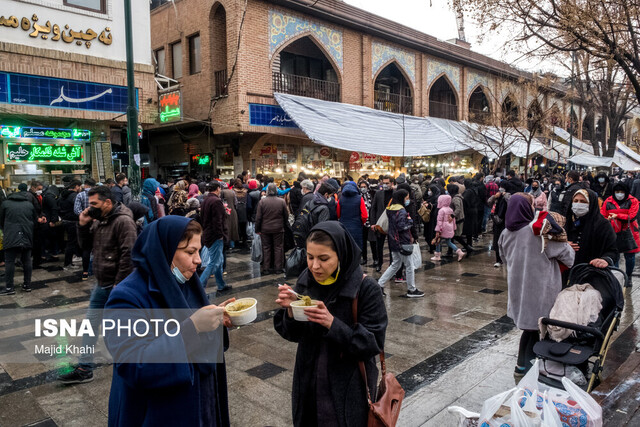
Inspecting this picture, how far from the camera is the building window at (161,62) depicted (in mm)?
18531

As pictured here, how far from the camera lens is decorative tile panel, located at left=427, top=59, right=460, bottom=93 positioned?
73.3ft

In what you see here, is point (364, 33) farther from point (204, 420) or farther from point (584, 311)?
point (204, 420)

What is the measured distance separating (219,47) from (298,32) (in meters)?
2.87

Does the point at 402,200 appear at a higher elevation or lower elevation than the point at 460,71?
lower

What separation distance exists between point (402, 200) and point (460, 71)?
19.4 meters

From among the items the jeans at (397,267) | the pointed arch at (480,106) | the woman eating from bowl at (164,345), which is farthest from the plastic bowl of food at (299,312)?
the pointed arch at (480,106)

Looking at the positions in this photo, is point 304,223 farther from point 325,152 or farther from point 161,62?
point 161,62

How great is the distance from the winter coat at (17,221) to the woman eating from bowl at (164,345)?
688 cm

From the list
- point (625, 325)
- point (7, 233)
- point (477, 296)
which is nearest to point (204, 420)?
point (625, 325)

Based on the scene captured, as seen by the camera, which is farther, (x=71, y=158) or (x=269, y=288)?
(x=71, y=158)

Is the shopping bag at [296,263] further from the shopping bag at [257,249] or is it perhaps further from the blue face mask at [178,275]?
the blue face mask at [178,275]

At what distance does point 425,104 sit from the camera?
2220 centimetres

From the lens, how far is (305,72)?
19.2 m

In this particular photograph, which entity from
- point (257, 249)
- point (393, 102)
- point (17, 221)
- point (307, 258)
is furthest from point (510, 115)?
point (307, 258)
